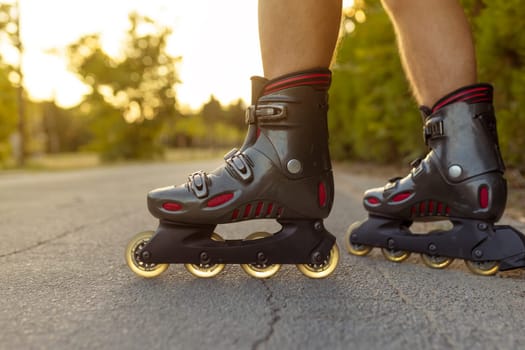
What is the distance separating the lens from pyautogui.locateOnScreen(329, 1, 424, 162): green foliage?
577 cm

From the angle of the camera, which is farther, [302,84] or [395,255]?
[395,255]

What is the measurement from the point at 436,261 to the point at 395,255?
15cm

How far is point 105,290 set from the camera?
4.62ft

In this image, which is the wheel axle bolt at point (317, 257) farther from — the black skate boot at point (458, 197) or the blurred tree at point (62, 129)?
the blurred tree at point (62, 129)

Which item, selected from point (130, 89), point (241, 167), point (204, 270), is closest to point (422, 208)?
point (241, 167)

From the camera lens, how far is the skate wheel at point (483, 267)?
5.20ft

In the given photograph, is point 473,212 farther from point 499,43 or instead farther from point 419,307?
point 499,43

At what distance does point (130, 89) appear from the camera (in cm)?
2561

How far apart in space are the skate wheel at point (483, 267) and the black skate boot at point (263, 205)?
0.44 meters

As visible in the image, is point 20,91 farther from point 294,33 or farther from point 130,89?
point 294,33

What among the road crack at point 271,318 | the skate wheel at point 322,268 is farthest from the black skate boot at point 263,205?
the road crack at point 271,318

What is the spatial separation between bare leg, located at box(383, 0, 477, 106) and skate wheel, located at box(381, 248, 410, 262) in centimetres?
52

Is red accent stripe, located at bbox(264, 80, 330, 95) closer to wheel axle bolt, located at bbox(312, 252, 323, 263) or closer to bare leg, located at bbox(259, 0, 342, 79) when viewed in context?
bare leg, located at bbox(259, 0, 342, 79)

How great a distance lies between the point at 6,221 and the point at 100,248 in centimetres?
126
